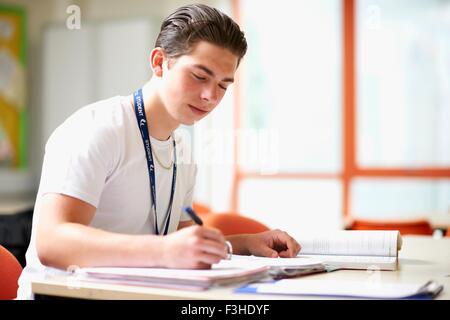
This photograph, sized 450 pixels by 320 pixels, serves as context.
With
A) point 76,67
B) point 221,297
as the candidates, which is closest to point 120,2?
point 76,67

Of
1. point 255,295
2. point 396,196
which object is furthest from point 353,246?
point 396,196

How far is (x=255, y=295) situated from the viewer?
110cm

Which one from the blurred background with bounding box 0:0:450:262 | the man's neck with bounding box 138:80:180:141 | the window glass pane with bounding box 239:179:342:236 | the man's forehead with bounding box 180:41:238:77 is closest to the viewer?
the man's forehead with bounding box 180:41:238:77

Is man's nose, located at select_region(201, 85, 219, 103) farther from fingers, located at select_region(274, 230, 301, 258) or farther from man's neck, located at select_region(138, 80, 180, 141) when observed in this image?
fingers, located at select_region(274, 230, 301, 258)

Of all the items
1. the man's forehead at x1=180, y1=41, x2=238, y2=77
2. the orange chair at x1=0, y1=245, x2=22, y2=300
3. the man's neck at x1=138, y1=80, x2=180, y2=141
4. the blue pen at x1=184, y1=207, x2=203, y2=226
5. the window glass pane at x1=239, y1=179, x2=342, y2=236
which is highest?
the man's forehead at x1=180, y1=41, x2=238, y2=77

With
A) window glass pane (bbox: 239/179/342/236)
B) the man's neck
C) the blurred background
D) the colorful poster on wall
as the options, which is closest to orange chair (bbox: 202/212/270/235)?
the man's neck

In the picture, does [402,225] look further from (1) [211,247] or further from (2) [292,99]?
(2) [292,99]

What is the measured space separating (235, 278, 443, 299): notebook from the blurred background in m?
4.23

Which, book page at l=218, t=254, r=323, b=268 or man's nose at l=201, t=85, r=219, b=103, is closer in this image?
book page at l=218, t=254, r=323, b=268

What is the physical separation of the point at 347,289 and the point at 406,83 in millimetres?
4919

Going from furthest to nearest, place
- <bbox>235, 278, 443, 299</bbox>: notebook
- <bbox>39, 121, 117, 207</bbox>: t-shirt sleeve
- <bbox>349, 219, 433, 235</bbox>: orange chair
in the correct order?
<bbox>349, 219, 433, 235</bbox>: orange chair → <bbox>39, 121, 117, 207</bbox>: t-shirt sleeve → <bbox>235, 278, 443, 299</bbox>: notebook

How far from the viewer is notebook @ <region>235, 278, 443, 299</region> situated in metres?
1.09
